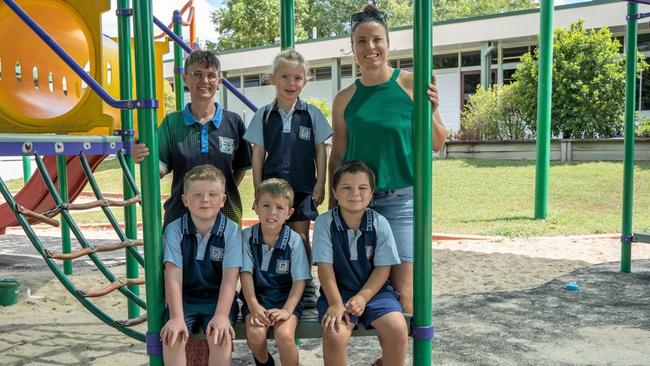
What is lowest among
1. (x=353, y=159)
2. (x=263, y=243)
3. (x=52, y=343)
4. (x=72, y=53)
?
(x=52, y=343)

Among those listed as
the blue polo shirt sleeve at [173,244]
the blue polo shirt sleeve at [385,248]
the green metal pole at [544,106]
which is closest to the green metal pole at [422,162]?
the blue polo shirt sleeve at [385,248]

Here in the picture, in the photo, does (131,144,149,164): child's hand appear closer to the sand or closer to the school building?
the sand

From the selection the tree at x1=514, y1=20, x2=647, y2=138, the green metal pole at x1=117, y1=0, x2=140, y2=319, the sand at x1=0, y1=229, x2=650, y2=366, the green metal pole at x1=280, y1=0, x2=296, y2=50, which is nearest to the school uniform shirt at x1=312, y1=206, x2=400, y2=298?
the sand at x1=0, y1=229, x2=650, y2=366

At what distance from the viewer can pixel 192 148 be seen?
296 cm

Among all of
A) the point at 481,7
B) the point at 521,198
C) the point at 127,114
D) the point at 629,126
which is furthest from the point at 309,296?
the point at 481,7

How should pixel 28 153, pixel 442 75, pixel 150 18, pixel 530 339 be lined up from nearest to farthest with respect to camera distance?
pixel 150 18 < pixel 28 153 < pixel 530 339 < pixel 442 75

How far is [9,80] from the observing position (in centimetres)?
558

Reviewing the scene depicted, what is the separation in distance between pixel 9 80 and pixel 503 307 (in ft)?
14.8

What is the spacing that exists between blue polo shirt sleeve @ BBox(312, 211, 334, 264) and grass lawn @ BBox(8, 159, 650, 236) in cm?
563

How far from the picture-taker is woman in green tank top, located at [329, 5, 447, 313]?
271 cm

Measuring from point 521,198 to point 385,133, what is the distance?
839 cm

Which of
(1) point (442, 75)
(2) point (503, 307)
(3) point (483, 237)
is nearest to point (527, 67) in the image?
(1) point (442, 75)

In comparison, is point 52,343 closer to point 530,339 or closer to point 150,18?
point 150,18

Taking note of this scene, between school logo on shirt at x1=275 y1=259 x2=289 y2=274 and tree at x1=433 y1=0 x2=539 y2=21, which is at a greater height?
tree at x1=433 y1=0 x2=539 y2=21
